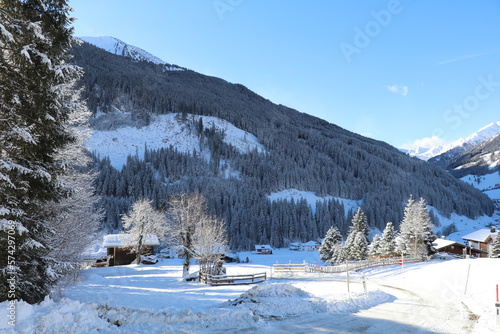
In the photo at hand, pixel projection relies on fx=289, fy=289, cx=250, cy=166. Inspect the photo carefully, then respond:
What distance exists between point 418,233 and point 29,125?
50476 millimetres

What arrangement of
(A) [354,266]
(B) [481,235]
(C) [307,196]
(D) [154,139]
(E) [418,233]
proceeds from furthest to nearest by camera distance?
(D) [154,139] < (C) [307,196] < (B) [481,235] < (E) [418,233] < (A) [354,266]

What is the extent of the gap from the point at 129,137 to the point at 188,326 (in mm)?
174847

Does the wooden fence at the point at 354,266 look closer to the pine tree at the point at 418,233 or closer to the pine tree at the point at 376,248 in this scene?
the pine tree at the point at 418,233

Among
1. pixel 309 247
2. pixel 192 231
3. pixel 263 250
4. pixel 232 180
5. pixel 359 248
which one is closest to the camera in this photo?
pixel 192 231

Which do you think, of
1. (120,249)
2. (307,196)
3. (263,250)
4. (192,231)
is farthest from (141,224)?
(307,196)

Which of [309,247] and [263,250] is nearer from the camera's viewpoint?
[263,250]

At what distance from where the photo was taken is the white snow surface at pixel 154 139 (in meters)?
154

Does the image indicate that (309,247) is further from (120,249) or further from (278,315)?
(278,315)

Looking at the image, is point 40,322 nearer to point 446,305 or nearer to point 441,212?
point 446,305

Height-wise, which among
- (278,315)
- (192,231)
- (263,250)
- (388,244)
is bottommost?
(263,250)

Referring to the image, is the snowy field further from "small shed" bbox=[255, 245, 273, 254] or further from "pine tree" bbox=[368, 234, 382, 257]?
"small shed" bbox=[255, 245, 273, 254]

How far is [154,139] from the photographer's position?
563ft

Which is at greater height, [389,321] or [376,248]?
[389,321]

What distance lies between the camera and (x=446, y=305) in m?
15.0
